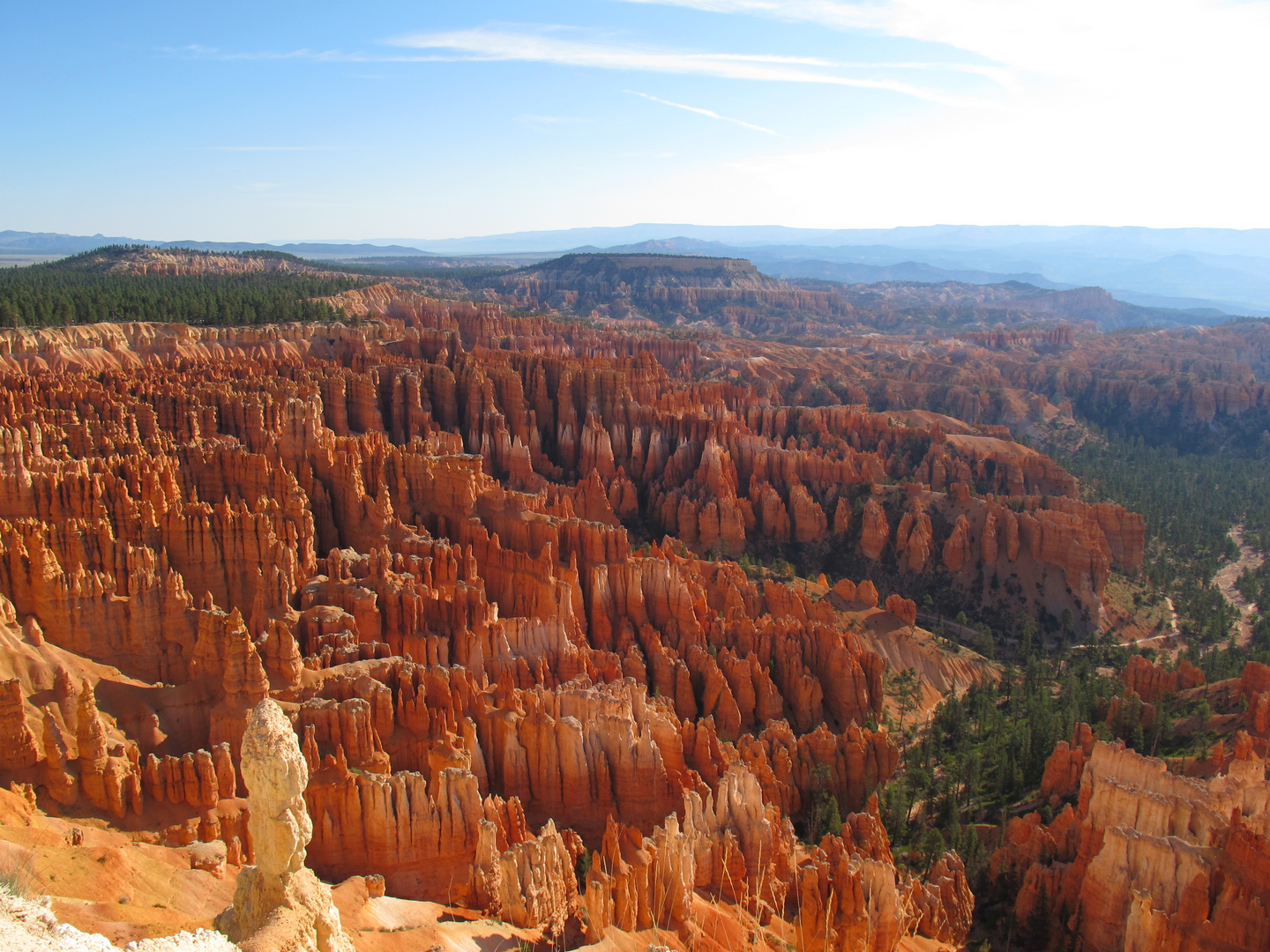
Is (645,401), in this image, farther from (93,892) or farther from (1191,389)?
(1191,389)

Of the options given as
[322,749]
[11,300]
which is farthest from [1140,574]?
[11,300]

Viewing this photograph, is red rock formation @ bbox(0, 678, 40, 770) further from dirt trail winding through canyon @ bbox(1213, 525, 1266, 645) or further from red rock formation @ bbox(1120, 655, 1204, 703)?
dirt trail winding through canyon @ bbox(1213, 525, 1266, 645)

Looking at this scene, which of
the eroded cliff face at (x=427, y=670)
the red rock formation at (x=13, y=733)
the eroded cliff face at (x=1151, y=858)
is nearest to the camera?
the eroded cliff face at (x=1151, y=858)

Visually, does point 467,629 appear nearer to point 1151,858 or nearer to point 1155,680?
point 1151,858

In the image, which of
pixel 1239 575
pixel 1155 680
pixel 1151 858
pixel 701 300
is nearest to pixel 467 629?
pixel 1151 858

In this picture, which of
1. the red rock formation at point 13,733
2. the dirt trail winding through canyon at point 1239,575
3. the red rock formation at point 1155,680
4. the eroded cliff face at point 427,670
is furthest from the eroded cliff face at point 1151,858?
the dirt trail winding through canyon at point 1239,575

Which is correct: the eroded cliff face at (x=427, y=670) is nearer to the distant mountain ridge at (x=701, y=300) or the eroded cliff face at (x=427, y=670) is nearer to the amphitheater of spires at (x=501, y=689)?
the amphitheater of spires at (x=501, y=689)
